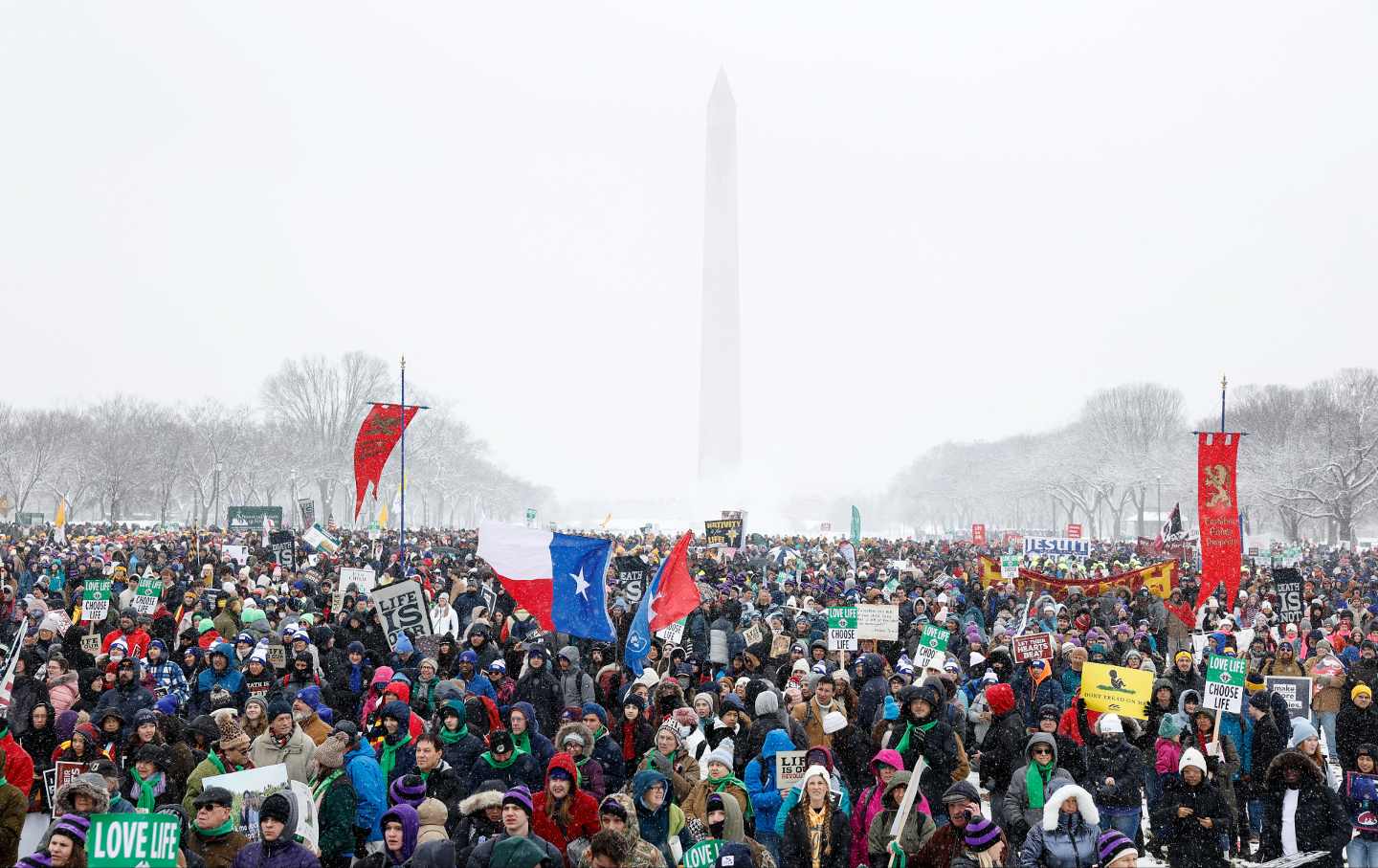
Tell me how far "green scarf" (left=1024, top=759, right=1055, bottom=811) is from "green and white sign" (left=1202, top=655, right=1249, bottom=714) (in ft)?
8.63

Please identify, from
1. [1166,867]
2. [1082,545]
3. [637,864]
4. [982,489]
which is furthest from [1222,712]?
[982,489]

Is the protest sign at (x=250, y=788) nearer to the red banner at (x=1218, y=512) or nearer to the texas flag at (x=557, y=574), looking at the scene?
the texas flag at (x=557, y=574)

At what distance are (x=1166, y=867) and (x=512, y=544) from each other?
6.87m

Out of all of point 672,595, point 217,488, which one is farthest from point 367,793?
point 217,488

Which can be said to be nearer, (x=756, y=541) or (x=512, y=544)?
(x=512, y=544)

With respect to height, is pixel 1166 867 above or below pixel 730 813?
below

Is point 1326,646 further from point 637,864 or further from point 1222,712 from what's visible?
point 637,864

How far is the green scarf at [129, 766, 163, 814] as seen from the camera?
24.6 feet

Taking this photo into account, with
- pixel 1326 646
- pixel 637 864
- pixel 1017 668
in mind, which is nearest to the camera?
pixel 637 864

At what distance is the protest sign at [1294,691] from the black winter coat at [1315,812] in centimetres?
335

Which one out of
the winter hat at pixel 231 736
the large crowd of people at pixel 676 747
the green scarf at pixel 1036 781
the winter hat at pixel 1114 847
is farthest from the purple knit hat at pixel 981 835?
the winter hat at pixel 231 736

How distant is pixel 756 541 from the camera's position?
149 feet

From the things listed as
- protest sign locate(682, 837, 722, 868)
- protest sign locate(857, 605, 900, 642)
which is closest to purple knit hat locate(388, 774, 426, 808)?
protest sign locate(682, 837, 722, 868)

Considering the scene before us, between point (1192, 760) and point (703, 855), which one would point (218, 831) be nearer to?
point (703, 855)
